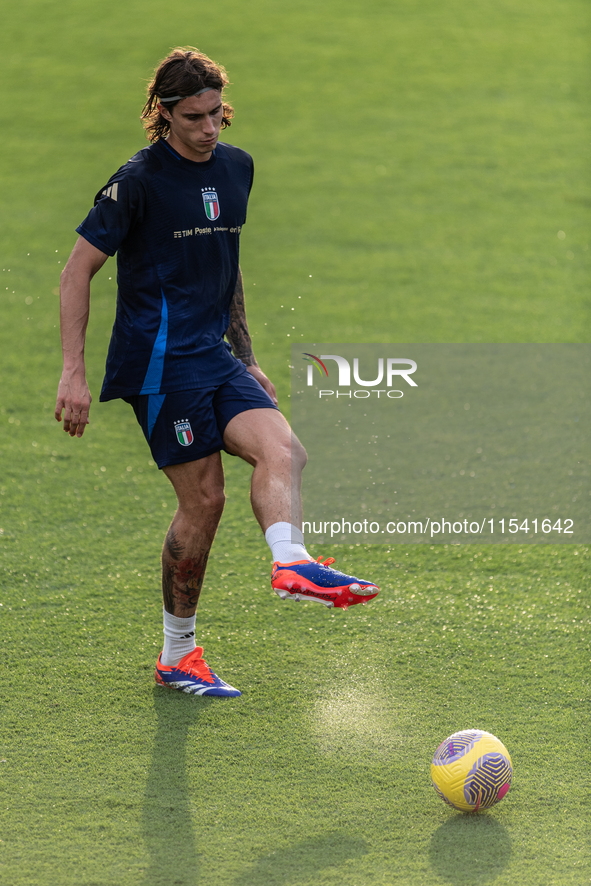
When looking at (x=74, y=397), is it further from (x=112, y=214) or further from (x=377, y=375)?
(x=377, y=375)

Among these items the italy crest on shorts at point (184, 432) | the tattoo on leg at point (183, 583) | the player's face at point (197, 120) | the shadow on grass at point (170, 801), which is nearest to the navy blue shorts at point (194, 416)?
the italy crest on shorts at point (184, 432)

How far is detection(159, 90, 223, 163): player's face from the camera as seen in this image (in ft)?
12.9

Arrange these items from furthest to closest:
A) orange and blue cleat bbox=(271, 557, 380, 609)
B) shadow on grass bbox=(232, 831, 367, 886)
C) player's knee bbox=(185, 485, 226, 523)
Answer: player's knee bbox=(185, 485, 226, 523)
orange and blue cleat bbox=(271, 557, 380, 609)
shadow on grass bbox=(232, 831, 367, 886)

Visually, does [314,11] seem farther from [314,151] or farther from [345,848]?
[345,848]

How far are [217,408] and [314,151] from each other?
9332mm

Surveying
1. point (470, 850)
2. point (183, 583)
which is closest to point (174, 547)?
point (183, 583)

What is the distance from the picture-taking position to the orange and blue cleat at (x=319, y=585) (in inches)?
136

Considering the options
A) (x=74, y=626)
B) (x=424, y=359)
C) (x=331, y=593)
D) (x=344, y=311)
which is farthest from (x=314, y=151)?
(x=331, y=593)

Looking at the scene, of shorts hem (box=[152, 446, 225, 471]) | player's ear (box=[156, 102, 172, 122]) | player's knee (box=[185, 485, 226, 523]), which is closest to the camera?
player's ear (box=[156, 102, 172, 122])

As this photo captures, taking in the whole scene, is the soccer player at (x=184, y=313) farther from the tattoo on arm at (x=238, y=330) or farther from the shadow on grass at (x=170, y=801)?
the shadow on grass at (x=170, y=801)

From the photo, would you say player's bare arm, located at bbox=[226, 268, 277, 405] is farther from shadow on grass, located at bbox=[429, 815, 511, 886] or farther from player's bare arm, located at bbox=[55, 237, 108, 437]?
shadow on grass, located at bbox=[429, 815, 511, 886]

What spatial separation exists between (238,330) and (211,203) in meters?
0.57

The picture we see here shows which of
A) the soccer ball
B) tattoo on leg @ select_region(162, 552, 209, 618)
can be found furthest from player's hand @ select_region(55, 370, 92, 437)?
the soccer ball

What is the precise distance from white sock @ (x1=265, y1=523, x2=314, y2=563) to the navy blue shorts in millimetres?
A: 529
